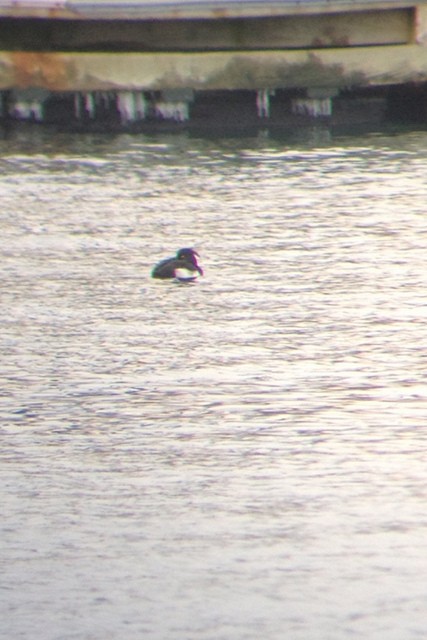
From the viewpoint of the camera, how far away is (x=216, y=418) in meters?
11.0

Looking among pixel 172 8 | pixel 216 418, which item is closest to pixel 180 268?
pixel 216 418

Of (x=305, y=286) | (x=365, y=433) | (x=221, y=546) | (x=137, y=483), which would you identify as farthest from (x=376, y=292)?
(x=221, y=546)

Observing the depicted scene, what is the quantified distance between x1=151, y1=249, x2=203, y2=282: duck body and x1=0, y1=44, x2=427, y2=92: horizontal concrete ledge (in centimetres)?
1289

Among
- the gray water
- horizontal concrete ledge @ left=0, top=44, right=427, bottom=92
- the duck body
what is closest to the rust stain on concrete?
horizontal concrete ledge @ left=0, top=44, right=427, bottom=92

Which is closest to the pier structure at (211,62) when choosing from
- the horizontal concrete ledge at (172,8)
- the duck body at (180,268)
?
the horizontal concrete ledge at (172,8)

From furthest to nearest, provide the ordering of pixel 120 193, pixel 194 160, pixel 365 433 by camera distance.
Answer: pixel 194 160 < pixel 120 193 < pixel 365 433

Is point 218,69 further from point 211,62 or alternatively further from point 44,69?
point 44,69

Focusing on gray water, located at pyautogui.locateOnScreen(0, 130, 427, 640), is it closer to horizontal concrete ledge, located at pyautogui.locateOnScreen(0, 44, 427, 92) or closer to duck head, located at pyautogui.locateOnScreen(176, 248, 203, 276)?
duck head, located at pyautogui.locateOnScreen(176, 248, 203, 276)

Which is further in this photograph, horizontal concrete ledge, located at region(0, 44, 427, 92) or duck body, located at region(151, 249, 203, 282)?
horizontal concrete ledge, located at region(0, 44, 427, 92)

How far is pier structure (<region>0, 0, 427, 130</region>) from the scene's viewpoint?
28109 millimetres

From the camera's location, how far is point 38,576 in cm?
836

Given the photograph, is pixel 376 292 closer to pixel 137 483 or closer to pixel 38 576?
pixel 137 483

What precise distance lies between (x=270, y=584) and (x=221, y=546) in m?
0.59

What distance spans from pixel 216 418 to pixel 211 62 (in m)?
18.1
